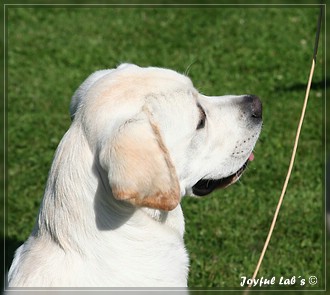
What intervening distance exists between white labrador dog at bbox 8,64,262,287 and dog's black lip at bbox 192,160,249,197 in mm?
189

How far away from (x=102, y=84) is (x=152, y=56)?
20.9 ft

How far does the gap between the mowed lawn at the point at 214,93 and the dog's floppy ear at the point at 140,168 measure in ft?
8.91

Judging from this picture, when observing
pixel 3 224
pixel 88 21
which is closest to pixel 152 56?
pixel 88 21

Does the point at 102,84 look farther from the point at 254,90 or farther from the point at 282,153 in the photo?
the point at 254,90

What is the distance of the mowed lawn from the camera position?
682 centimetres

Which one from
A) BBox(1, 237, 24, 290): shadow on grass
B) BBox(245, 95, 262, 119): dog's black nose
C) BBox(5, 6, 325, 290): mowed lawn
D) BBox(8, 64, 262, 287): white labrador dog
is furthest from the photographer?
BBox(5, 6, 325, 290): mowed lawn

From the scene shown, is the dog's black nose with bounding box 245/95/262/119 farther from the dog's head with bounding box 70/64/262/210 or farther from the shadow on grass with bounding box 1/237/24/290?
the shadow on grass with bounding box 1/237/24/290

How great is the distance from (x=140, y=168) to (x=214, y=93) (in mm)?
5774

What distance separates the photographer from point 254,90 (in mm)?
9453

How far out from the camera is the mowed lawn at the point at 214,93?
682 cm

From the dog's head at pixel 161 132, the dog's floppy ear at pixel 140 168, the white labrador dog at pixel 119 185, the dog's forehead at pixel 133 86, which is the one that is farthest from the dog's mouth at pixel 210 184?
the dog's floppy ear at pixel 140 168

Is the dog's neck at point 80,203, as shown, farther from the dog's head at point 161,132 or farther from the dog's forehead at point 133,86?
the dog's forehead at point 133,86
